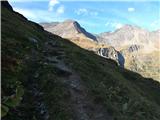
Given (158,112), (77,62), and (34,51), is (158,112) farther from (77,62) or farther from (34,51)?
(34,51)

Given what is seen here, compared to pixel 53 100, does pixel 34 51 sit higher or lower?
higher

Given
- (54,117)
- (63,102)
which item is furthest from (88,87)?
(54,117)

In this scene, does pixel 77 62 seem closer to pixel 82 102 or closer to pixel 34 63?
pixel 34 63

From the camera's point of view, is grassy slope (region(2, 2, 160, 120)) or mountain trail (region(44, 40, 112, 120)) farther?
mountain trail (region(44, 40, 112, 120))

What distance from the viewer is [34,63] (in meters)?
32.7

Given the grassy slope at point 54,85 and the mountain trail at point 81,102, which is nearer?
the grassy slope at point 54,85

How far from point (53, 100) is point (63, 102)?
70 cm

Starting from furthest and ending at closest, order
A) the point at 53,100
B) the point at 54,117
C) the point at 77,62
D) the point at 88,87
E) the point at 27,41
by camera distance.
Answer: the point at 27,41 < the point at 77,62 < the point at 88,87 < the point at 53,100 < the point at 54,117

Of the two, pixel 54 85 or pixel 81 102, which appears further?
pixel 54 85

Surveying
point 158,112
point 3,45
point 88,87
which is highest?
point 3,45

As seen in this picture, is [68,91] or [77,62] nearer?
[68,91]

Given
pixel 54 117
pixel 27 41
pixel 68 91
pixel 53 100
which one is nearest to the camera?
pixel 54 117

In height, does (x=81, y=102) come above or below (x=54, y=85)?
below

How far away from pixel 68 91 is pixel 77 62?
9044 mm
